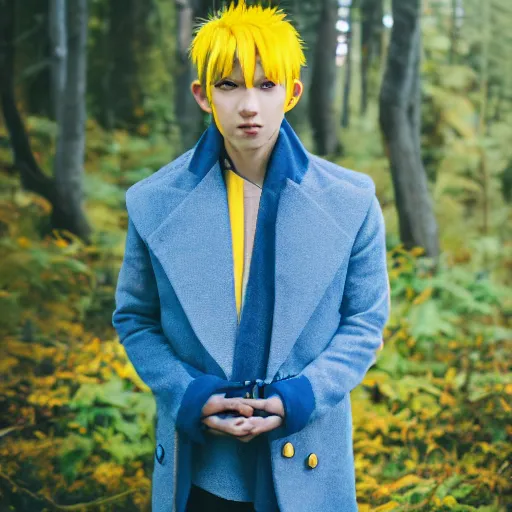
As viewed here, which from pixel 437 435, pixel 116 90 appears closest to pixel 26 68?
pixel 116 90

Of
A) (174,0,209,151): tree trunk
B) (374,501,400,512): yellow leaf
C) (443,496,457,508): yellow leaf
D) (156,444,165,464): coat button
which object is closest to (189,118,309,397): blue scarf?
(156,444,165,464): coat button

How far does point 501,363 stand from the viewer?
3.81 metres

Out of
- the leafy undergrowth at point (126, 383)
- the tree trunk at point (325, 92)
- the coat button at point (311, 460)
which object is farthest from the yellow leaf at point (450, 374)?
the coat button at point (311, 460)

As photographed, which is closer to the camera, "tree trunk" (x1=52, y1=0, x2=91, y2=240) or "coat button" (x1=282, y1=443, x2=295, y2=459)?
"coat button" (x1=282, y1=443, x2=295, y2=459)

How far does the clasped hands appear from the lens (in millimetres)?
1509

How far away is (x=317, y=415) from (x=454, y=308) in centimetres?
256

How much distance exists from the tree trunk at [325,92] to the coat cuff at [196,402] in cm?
274

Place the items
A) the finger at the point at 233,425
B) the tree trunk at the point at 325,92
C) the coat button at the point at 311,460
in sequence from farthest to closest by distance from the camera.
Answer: the tree trunk at the point at 325,92, the coat button at the point at 311,460, the finger at the point at 233,425

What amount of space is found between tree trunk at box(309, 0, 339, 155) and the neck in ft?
8.14

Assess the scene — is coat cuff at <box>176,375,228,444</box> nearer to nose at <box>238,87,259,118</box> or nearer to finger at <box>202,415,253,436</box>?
finger at <box>202,415,253,436</box>

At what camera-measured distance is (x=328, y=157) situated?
421 cm

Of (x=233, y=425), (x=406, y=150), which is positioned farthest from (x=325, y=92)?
(x=233, y=425)

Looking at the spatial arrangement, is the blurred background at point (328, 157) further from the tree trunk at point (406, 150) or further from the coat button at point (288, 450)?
the coat button at point (288, 450)

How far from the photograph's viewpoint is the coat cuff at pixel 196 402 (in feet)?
5.07
